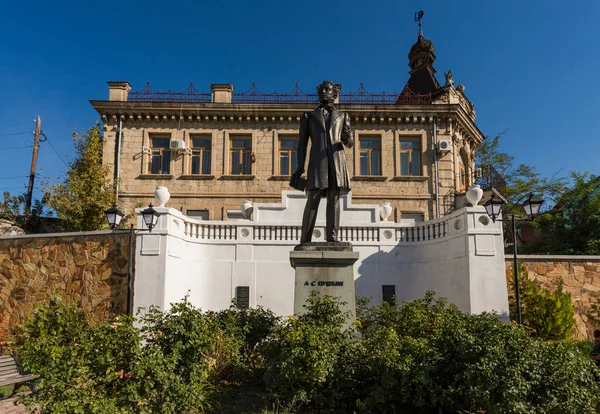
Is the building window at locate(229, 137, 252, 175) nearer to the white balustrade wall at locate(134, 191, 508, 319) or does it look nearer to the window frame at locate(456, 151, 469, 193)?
the white balustrade wall at locate(134, 191, 508, 319)

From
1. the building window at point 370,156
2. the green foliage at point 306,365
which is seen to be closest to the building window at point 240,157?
the building window at point 370,156

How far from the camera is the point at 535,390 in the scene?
4.37 meters

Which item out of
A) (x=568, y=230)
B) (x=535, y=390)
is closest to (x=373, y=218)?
(x=535, y=390)

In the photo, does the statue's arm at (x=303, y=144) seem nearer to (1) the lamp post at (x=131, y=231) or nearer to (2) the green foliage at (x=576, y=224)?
(1) the lamp post at (x=131, y=231)

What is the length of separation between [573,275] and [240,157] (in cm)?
1442

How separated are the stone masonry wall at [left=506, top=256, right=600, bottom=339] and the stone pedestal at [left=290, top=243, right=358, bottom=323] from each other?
291 inches

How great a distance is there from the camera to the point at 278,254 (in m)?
11.7

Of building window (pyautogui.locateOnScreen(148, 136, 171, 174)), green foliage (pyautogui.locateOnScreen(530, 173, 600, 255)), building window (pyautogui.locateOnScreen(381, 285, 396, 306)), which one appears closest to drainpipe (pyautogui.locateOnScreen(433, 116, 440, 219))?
green foliage (pyautogui.locateOnScreen(530, 173, 600, 255))

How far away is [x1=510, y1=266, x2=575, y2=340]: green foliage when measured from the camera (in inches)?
406

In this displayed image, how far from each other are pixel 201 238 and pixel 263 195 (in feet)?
28.0

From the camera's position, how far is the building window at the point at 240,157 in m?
20.5

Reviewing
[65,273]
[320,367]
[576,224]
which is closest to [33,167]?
[65,273]

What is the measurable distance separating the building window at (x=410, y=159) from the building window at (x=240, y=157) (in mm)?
7520

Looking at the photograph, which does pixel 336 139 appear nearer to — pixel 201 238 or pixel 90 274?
pixel 201 238
